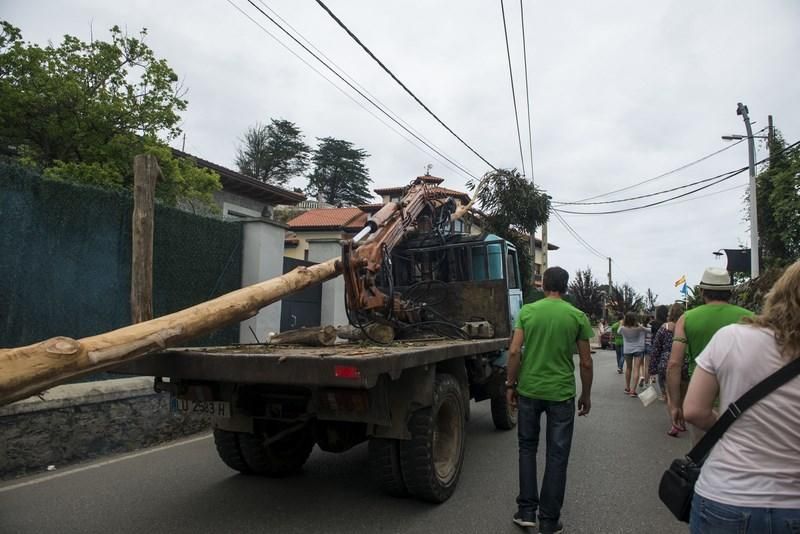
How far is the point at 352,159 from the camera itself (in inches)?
2194

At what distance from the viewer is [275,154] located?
50.1 meters

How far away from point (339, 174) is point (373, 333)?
50710 mm

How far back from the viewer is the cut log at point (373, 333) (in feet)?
19.1

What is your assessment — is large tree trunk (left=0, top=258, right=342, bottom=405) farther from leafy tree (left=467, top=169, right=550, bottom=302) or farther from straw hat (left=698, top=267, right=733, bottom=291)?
leafy tree (left=467, top=169, right=550, bottom=302)

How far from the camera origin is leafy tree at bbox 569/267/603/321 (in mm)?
37938

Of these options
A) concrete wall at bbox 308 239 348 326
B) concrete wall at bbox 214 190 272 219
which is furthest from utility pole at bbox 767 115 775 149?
concrete wall at bbox 214 190 272 219

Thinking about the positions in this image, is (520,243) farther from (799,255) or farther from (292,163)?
(292,163)

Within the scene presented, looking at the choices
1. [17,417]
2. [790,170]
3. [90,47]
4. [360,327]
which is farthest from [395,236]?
[790,170]

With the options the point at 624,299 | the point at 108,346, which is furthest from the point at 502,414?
the point at 624,299

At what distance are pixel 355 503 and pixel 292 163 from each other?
4894 centimetres

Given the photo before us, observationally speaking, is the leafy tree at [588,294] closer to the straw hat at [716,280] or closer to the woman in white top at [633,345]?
the woman in white top at [633,345]

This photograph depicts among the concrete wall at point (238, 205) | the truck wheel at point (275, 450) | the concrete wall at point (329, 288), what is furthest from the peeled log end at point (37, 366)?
the concrete wall at point (238, 205)

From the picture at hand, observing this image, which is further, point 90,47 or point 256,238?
point 90,47

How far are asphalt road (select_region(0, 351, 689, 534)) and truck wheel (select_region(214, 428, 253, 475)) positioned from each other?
0.56 feet
